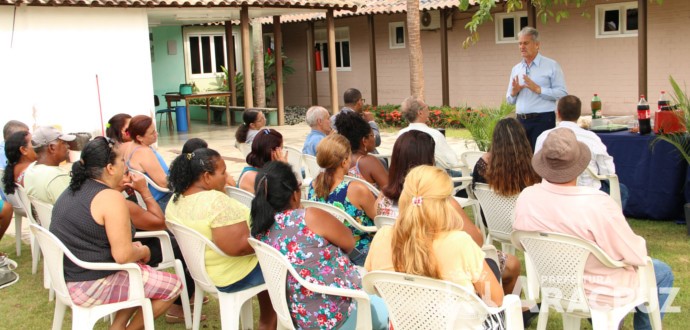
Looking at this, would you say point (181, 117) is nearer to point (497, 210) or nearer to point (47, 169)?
point (47, 169)

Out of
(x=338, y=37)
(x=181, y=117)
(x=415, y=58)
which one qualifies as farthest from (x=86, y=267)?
(x=338, y=37)

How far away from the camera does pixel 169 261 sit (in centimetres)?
491

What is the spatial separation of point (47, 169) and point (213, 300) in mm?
1508

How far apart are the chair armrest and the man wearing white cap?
89 cm

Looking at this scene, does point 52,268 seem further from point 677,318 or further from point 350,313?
point 677,318

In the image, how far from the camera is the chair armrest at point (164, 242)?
4.79 metres

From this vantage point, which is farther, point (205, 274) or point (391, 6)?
point (391, 6)

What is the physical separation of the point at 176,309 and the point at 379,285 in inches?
94.9

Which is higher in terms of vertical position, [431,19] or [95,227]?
[431,19]

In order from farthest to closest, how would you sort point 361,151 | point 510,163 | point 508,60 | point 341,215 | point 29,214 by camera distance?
point 508,60 → point 29,214 → point 361,151 → point 510,163 → point 341,215

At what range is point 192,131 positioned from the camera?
18109 mm

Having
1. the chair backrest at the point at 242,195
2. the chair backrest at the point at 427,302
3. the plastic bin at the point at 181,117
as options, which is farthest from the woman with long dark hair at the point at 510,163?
the plastic bin at the point at 181,117

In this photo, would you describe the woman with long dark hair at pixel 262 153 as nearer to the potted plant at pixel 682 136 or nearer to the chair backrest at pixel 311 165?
the chair backrest at pixel 311 165

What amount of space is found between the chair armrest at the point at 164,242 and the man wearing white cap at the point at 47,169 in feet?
2.90
